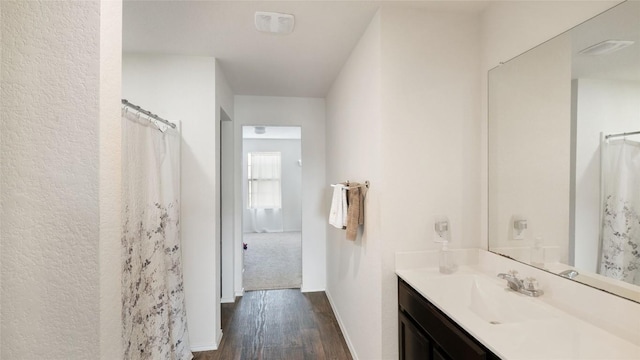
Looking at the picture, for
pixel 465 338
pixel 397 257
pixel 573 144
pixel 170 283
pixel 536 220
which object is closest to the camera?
pixel 465 338

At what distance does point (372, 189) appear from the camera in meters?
1.93

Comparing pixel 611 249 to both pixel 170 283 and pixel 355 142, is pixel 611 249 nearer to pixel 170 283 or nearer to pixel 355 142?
pixel 355 142

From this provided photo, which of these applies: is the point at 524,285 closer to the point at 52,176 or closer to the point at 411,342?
the point at 411,342

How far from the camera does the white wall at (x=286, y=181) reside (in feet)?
25.3

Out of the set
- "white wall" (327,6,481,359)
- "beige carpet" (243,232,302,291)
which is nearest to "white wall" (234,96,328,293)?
"beige carpet" (243,232,302,291)

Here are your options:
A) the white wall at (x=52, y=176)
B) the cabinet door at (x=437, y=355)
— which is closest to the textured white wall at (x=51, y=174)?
the white wall at (x=52, y=176)

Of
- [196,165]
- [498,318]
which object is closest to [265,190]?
[196,165]

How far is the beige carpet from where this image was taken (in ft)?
13.4

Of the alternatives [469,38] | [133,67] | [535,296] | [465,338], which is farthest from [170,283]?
[469,38]

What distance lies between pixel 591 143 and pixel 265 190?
708 centimetres

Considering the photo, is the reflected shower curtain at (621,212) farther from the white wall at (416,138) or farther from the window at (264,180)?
the window at (264,180)

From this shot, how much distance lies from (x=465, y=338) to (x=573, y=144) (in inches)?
37.7

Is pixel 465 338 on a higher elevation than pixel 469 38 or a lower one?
lower

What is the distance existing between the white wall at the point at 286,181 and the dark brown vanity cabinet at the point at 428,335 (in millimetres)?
6133
